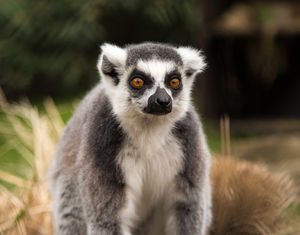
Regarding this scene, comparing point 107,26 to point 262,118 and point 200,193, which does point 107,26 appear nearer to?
point 262,118

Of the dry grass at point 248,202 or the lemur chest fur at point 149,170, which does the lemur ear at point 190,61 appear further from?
the dry grass at point 248,202

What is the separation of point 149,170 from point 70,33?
5415mm

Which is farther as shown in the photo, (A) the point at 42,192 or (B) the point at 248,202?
(A) the point at 42,192

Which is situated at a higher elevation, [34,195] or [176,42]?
[176,42]

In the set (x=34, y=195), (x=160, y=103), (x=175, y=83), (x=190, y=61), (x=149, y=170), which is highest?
(x=190, y=61)

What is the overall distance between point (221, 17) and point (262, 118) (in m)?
1.46

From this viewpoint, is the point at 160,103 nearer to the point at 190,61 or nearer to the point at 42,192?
the point at 190,61

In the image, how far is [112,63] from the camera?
296cm

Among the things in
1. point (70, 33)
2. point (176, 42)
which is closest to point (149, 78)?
point (70, 33)

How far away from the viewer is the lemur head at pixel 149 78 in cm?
278

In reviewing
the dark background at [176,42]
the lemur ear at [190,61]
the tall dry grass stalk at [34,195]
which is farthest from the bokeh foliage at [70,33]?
the lemur ear at [190,61]

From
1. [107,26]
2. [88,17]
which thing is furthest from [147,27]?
[88,17]

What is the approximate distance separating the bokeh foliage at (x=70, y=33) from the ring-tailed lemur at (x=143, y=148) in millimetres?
5141

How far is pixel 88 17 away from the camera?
805 cm
